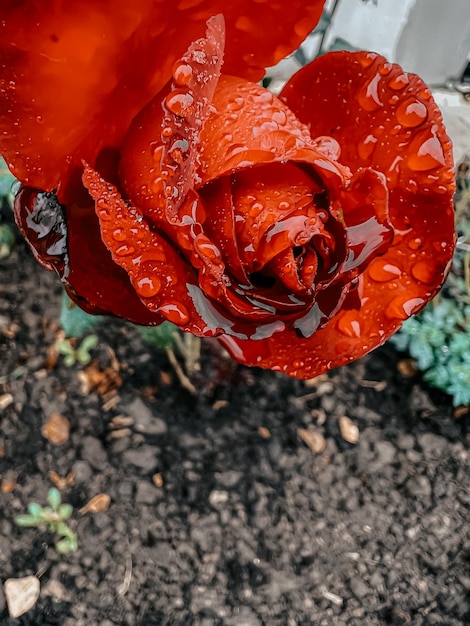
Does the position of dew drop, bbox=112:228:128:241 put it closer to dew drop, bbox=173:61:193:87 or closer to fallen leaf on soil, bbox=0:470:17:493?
dew drop, bbox=173:61:193:87

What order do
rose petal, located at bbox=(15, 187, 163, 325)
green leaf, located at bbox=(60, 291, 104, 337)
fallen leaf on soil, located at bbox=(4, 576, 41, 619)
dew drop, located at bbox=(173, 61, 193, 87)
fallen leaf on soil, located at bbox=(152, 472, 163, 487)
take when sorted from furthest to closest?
fallen leaf on soil, located at bbox=(152, 472, 163, 487) → fallen leaf on soil, located at bbox=(4, 576, 41, 619) → green leaf, located at bbox=(60, 291, 104, 337) → rose petal, located at bbox=(15, 187, 163, 325) → dew drop, located at bbox=(173, 61, 193, 87)

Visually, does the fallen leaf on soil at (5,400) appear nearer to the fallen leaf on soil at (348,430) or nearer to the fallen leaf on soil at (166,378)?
the fallen leaf on soil at (166,378)

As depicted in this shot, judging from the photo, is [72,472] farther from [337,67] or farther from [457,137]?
[457,137]

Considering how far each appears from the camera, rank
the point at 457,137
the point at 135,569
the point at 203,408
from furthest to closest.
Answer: the point at 457,137 → the point at 203,408 → the point at 135,569

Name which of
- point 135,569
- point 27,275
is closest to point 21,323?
point 27,275

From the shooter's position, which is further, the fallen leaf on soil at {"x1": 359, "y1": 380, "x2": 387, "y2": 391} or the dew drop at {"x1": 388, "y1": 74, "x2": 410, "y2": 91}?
the fallen leaf on soil at {"x1": 359, "y1": 380, "x2": 387, "y2": 391}

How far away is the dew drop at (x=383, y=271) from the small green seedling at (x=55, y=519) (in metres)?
0.71

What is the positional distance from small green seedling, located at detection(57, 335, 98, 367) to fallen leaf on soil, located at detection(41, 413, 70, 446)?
99mm

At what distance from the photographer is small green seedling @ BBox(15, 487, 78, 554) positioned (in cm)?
102

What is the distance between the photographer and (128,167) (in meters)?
0.48

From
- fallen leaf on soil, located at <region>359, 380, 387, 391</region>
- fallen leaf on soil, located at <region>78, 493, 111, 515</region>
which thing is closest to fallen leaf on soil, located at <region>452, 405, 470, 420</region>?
fallen leaf on soil, located at <region>359, 380, 387, 391</region>

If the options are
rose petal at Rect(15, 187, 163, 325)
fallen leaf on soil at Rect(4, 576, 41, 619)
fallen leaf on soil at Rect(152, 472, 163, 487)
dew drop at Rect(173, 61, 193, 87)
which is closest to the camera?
dew drop at Rect(173, 61, 193, 87)

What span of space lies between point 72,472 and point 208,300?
2.36ft

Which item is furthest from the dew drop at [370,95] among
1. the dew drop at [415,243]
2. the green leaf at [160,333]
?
the green leaf at [160,333]
